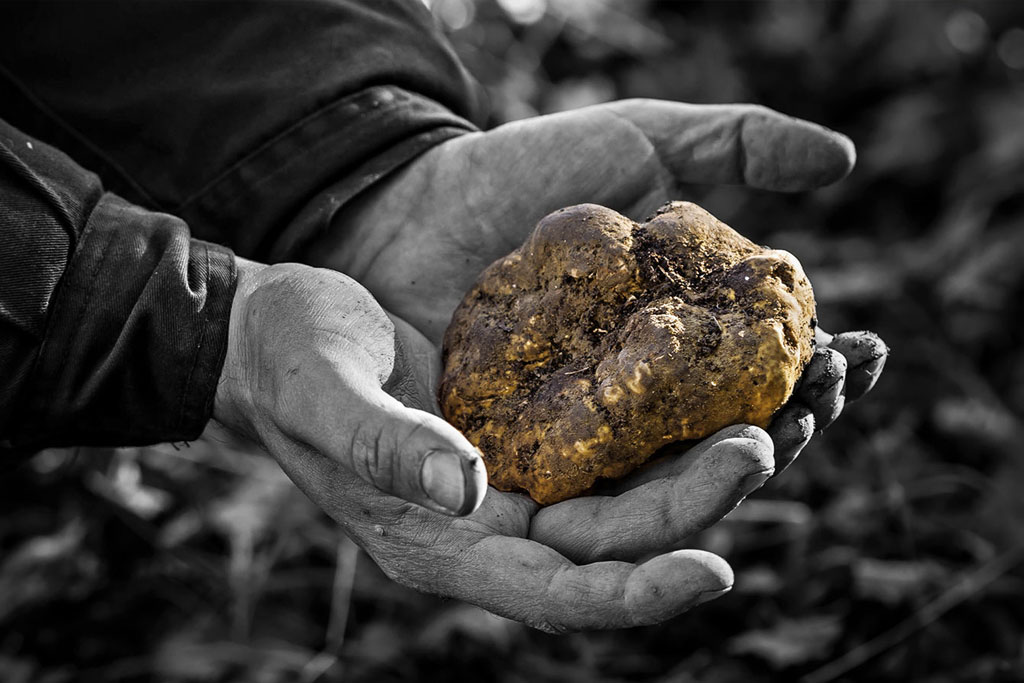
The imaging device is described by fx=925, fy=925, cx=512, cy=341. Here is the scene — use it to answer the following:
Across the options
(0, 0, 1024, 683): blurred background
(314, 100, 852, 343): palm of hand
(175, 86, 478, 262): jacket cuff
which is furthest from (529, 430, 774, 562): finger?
(175, 86, 478, 262): jacket cuff

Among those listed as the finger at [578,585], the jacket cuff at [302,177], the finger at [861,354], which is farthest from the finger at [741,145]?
the finger at [578,585]

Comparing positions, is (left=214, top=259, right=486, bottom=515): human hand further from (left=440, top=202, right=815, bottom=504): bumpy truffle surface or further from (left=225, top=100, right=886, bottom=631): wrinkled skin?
(left=440, top=202, right=815, bottom=504): bumpy truffle surface

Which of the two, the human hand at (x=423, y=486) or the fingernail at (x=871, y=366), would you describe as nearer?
the human hand at (x=423, y=486)

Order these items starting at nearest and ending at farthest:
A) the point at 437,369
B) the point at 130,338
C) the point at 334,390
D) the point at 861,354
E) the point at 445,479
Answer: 1. the point at 445,479
2. the point at 334,390
3. the point at 130,338
4. the point at 861,354
5. the point at 437,369

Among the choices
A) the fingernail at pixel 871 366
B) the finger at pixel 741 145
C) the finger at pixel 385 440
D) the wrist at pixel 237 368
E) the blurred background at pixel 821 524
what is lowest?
the blurred background at pixel 821 524

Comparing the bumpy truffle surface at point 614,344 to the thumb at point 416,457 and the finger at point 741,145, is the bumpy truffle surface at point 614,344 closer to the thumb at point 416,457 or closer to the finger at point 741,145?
the finger at point 741,145

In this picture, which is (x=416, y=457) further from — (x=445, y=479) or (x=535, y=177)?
(x=535, y=177)

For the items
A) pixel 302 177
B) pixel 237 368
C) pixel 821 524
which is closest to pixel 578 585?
pixel 237 368
